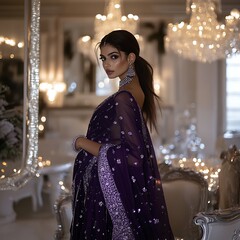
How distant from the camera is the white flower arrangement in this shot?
3395mm

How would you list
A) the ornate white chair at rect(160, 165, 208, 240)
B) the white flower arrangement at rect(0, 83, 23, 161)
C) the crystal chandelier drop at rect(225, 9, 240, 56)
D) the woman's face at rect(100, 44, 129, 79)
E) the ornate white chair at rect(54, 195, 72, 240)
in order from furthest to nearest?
the crystal chandelier drop at rect(225, 9, 240, 56) → the white flower arrangement at rect(0, 83, 23, 161) → the ornate white chair at rect(160, 165, 208, 240) → the ornate white chair at rect(54, 195, 72, 240) → the woman's face at rect(100, 44, 129, 79)

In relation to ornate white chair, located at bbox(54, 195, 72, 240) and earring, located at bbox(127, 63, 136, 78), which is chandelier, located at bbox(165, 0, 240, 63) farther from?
earring, located at bbox(127, 63, 136, 78)

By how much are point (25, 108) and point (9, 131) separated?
0.58ft

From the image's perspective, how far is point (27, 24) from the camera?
11.4 feet

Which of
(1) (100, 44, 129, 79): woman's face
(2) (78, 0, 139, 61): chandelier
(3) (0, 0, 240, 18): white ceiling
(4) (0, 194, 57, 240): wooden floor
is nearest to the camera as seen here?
(1) (100, 44, 129, 79): woman's face

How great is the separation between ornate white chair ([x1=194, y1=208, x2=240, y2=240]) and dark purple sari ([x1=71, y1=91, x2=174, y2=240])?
0.84 feet

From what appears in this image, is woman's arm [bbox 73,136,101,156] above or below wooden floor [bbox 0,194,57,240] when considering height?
above

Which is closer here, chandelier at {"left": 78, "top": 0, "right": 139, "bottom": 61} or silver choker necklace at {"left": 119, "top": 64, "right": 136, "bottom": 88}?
silver choker necklace at {"left": 119, "top": 64, "right": 136, "bottom": 88}

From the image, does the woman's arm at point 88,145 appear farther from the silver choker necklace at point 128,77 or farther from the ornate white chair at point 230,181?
the ornate white chair at point 230,181

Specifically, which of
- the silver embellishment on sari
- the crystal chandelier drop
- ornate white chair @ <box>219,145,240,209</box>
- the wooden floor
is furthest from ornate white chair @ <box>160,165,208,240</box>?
the crystal chandelier drop

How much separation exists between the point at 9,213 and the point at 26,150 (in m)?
0.68

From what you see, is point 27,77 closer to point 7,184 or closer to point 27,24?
point 27,24

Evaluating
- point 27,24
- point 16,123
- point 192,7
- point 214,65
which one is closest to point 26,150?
point 16,123

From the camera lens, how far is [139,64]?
232cm
